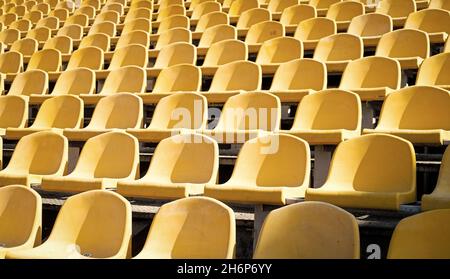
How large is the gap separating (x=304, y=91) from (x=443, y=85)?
0.53 meters

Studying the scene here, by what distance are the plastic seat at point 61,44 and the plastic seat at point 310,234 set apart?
2.79 metres

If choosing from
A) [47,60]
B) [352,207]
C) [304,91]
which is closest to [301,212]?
[352,207]

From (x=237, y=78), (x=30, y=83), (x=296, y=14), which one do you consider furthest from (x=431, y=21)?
(x=30, y=83)

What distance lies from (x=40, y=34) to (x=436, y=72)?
9.66 feet

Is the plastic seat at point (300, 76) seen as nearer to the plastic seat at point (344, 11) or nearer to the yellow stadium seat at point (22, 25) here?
the plastic seat at point (344, 11)

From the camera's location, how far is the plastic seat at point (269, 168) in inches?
64.3

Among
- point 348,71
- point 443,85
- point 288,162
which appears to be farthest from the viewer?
point 348,71

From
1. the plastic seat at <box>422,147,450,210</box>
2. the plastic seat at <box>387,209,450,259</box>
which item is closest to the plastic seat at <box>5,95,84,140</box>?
the plastic seat at <box>422,147,450,210</box>

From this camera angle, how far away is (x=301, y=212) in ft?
4.19

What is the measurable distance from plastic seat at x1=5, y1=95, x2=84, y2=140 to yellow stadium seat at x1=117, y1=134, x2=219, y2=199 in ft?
2.21

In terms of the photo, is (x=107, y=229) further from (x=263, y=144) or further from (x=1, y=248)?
(x=263, y=144)

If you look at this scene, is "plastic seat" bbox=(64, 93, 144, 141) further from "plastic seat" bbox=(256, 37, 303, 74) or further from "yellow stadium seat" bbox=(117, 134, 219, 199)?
"plastic seat" bbox=(256, 37, 303, 74)

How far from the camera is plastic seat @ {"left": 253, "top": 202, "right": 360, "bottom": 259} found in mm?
1194
